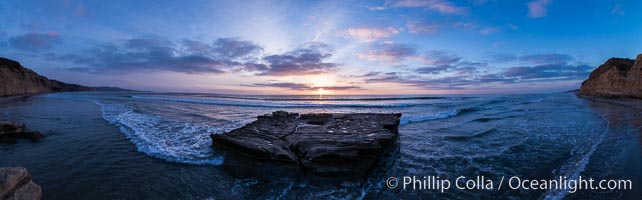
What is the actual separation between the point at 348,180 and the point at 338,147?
3.93 ft

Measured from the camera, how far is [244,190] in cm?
536

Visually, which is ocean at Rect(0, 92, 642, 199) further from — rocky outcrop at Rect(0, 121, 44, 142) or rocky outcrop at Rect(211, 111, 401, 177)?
rocky outcrop at Rect(0, 121, 44, 142)

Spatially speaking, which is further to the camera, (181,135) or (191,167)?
(181,135)

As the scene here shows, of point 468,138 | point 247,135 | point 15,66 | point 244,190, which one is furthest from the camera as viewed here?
point 15,66

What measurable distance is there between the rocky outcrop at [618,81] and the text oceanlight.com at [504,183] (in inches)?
1827

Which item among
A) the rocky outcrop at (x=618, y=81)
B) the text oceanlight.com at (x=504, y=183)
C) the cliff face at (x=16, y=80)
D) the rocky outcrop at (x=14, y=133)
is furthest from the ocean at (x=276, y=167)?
the cliff face at (x=16, y=80)

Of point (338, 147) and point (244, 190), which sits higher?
point (338, 147)

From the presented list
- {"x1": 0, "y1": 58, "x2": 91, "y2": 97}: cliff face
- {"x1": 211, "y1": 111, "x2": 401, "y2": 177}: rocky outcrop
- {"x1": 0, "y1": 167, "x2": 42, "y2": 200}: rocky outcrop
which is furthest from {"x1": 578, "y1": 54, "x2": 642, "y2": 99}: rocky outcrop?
{"x1": 0, "y1": 58, "x2": 91, "y2": 97}: cliff face

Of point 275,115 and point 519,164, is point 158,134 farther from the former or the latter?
point 519,164

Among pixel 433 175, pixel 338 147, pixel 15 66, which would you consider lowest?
pixel 433 175

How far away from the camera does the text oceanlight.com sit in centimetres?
532

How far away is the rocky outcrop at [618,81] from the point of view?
1291 inches

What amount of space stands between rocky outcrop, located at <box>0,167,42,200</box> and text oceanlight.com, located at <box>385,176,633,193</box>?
6942 millimetres

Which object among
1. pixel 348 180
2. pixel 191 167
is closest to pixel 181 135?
pixel 191 167
